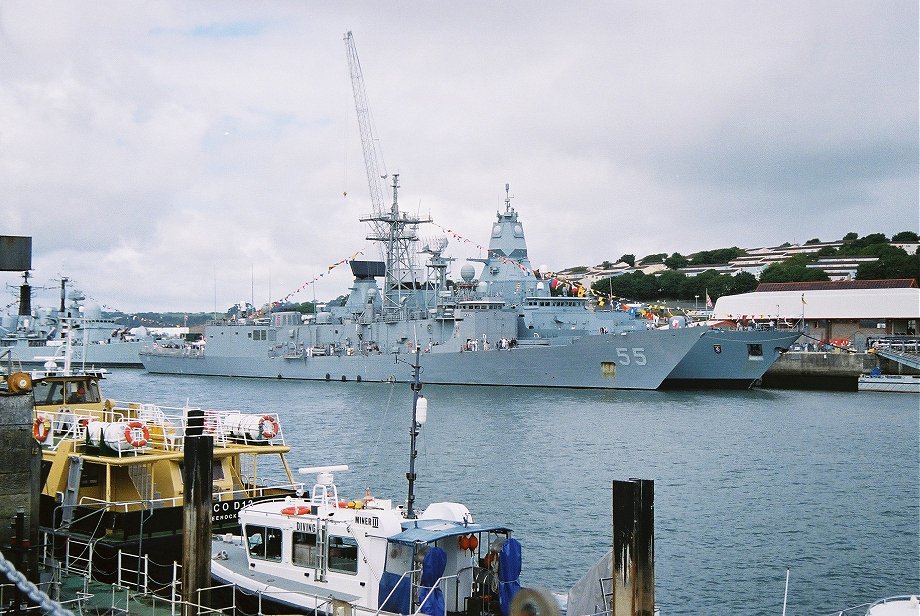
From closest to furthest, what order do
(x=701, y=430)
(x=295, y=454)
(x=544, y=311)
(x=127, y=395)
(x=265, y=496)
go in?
(x=265, y=496)
(x=295, y=454)
(x=701, y=430)
(x=127, y=395)
(x=544, y=311)

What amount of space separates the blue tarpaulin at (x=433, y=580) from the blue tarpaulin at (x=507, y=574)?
2.91ft

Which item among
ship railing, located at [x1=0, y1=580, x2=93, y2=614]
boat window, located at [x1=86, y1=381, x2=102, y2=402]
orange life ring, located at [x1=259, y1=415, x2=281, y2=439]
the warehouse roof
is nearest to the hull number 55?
the warehouse roof

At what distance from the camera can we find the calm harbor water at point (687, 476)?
1856 cm

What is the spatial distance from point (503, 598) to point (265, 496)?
5.34 metres

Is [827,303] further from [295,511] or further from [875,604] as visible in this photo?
[295,511]

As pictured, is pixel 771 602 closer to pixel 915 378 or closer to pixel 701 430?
pixel 701 430

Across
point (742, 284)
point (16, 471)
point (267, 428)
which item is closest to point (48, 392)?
point (267, 428)

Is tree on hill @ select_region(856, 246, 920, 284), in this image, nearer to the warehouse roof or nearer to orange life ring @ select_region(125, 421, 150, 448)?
the warehouse roof

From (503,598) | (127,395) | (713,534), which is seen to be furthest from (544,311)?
(503,598)

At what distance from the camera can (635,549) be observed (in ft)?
35.7

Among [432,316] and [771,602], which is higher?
[432,316]

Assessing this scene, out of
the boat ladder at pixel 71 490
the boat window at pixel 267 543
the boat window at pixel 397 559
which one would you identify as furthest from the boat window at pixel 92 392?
the boat window at pixel 397 559

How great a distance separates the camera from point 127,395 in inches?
2217

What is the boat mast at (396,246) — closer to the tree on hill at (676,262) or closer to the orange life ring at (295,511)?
the orange life ring at (295,511)
